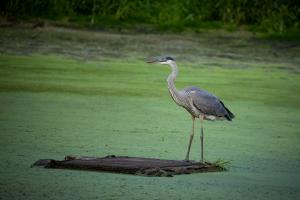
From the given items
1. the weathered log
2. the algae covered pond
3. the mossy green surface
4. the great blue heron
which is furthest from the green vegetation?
the weathered log

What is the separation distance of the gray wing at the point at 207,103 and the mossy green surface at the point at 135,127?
24cm

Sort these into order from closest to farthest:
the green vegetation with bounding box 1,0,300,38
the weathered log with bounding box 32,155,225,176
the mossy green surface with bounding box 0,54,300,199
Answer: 1. the mossy green surface with bounding box 0,54,300,199
2. the weathered log with bounding box 32,155,225,176
3. the green vegetation with bounding box 1,0,300,38

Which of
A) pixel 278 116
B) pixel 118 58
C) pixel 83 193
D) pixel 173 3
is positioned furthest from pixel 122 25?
pixel 83 193

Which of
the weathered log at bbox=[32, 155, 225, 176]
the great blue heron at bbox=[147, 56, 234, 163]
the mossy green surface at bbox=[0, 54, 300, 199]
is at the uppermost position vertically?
the great blue heron at bbox=[147, 56, 234, 163]

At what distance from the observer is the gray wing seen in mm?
4961

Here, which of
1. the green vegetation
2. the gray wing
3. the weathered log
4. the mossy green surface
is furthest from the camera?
the green vegetation

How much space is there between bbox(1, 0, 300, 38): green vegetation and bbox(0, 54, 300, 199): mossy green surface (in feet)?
6.51

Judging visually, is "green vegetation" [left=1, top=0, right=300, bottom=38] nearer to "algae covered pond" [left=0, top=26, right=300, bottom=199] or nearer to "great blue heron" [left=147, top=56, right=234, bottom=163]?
"algae covered pond" [left=0, top=26, right=300, bottom=199]

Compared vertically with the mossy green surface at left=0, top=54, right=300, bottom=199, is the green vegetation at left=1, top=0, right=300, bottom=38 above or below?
above

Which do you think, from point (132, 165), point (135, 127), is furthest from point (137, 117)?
point (132, 165)

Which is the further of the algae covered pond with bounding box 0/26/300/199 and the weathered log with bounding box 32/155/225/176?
the weathered log with bounding box 32/155/225/176

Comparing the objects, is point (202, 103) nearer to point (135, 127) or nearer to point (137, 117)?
point (135, 127)

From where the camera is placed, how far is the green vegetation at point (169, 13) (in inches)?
426

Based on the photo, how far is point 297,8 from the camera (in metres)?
11.0
